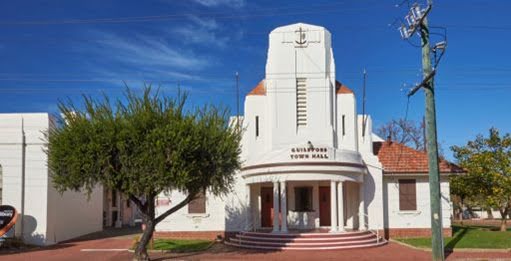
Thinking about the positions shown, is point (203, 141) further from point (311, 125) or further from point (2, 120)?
point (2, 120)

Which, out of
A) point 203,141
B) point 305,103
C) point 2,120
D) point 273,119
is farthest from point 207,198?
point 2,120

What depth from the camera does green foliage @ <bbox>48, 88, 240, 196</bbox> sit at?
18.9 m

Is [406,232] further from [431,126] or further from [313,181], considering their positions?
[431,126]

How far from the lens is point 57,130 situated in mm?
20312

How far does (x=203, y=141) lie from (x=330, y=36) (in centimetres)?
1335

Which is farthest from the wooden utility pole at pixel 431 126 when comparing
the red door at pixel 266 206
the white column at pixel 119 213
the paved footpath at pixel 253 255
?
the white column at pixel 119 213

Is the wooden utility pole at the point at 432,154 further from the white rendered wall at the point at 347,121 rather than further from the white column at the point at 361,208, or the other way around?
the white rendered wall at the point at 347,121

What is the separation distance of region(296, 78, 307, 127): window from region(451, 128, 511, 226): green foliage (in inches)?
426

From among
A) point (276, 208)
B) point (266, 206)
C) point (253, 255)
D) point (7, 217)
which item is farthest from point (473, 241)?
point (7, 217)

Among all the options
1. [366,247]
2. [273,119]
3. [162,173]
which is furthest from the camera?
[273,119]

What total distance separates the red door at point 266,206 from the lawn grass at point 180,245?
11.3 ft

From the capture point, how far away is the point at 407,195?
2934cm

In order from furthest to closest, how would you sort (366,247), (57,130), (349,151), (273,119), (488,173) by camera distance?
(488,173) → (273,119) → (349,151) → (366,247) → (57,130)

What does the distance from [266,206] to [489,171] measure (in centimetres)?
1324
